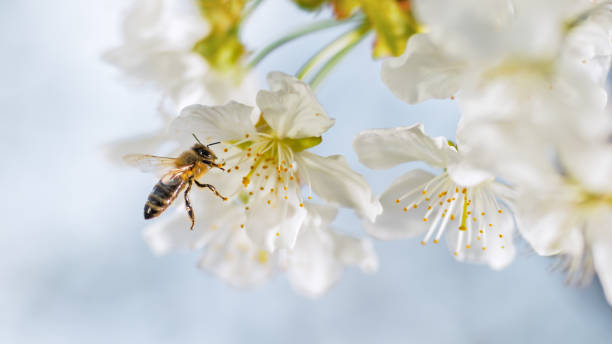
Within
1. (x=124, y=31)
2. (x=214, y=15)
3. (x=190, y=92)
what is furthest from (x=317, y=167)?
(x=124, y=31)

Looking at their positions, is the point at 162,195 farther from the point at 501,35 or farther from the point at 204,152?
the point at 501,35

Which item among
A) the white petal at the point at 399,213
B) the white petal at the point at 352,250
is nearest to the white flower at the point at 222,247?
the white petal at the point at 352,250

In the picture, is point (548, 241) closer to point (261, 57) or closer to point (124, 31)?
point (261, 57)

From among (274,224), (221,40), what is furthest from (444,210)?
(221,40)

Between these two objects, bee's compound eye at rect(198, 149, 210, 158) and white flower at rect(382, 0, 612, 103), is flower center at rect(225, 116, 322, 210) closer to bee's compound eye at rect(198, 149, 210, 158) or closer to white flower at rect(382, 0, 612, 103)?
bee's compound eye at rect(198, 149, 210, 158)

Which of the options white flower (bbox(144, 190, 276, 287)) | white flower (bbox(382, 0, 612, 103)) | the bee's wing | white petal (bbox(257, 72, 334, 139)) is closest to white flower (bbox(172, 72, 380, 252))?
white petal (bbox(257, 72, 334, 139))

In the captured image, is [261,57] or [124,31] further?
[124,31]
